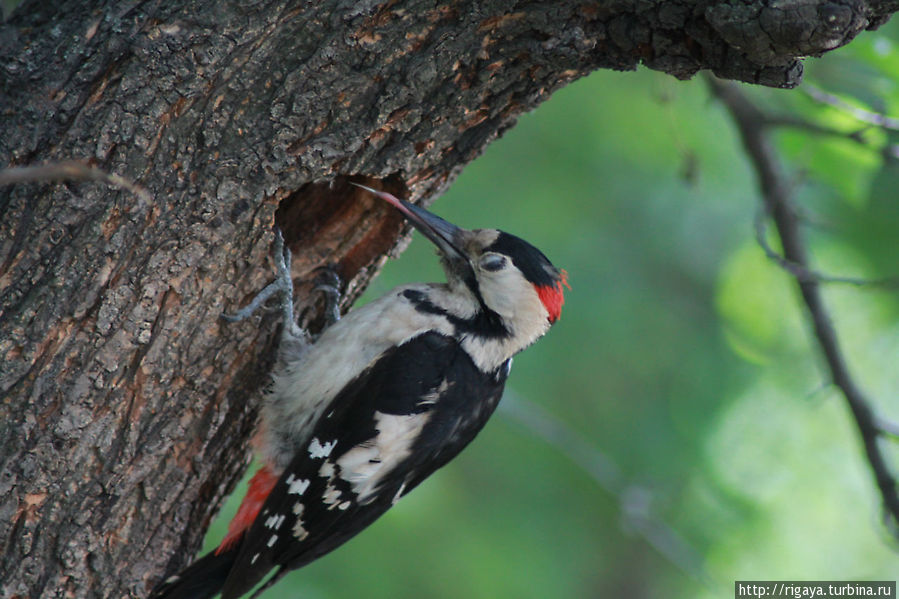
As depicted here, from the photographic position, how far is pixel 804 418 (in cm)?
573

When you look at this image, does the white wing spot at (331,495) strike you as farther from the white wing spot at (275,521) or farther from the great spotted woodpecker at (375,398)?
the white wing spot at (275,521)

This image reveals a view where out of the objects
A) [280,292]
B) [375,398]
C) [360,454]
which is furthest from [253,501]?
[280,292]

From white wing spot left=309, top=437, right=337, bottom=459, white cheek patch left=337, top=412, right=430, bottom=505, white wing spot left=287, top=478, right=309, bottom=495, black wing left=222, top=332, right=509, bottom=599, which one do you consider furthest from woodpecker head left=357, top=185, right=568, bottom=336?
white wing spot left=287, top=478, right=309, bottom=495

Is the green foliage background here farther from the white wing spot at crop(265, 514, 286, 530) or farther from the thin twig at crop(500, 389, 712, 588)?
the white wing spot at crop(265, 514, 286, 530)

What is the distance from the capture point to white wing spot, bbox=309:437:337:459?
2.76 m

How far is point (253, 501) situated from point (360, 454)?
1.53 ft

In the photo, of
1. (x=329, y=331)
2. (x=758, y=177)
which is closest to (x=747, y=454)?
(x=758, y=177)

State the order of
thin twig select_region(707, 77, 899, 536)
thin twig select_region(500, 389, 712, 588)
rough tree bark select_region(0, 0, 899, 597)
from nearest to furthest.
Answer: rough tree bark select_region(0, 0, 899, 597) < thin twig select_region(707, 77, 899, 536) < thin twig select_region(500, 389, 712, 588)

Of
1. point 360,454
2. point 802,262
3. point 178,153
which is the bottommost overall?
point 802,262

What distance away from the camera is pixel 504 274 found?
116 inches

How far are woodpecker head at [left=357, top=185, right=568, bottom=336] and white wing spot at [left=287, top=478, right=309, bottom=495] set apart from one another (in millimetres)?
860

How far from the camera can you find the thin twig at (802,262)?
3020mm

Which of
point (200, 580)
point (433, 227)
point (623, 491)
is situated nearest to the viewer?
point (200, 580)

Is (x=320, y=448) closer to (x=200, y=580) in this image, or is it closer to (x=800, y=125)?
(x=200, y=580)
